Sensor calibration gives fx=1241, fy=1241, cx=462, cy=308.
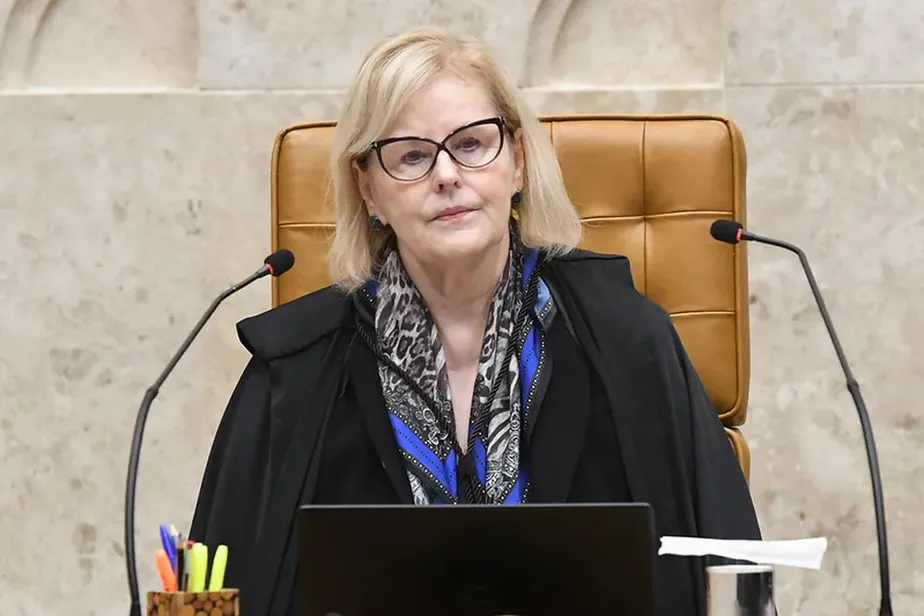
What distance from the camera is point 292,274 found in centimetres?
199

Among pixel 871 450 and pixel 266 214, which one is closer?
pixel 871 450

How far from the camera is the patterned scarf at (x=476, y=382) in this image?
5.47 ft

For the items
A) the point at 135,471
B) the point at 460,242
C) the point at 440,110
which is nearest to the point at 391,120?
the point at 440,110

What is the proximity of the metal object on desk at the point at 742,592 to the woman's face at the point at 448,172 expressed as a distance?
28.7 inches

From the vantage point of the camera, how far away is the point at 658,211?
6.42 feet

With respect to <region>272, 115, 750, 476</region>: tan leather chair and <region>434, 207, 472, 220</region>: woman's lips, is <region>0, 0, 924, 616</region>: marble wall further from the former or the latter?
<region>434, 207, 472, 220</region>: woman's lips

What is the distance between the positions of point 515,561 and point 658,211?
95 cm

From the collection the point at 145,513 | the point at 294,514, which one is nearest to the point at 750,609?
the point at 294,514

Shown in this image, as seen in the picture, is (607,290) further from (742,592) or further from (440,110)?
(742,592)

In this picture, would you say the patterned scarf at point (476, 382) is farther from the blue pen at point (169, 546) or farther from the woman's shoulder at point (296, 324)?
the blue pen at point (169, 546)

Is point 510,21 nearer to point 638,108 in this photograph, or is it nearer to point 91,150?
point 638,108

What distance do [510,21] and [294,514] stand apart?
4.02 feet

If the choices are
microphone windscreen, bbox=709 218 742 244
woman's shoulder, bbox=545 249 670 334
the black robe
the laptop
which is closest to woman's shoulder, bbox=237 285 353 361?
the black robe

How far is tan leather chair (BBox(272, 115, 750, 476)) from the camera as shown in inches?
75.5
